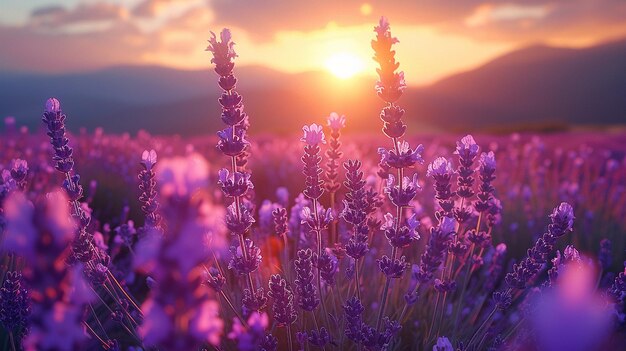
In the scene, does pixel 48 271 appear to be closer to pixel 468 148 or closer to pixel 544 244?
pixel 468 148

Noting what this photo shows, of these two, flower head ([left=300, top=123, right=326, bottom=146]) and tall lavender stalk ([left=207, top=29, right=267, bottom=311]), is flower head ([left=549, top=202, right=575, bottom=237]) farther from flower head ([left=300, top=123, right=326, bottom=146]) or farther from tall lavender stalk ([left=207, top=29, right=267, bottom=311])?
tall lavender stalk ([left=207, top=29, right=267, bottom=311])

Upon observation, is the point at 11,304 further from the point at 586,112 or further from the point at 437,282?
the point at 586,112

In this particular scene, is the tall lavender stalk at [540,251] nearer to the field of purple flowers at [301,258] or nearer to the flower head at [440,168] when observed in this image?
the field of purple flowers at [301,258]

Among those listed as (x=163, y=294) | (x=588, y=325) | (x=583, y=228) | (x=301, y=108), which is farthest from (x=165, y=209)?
(x=301, y=108)

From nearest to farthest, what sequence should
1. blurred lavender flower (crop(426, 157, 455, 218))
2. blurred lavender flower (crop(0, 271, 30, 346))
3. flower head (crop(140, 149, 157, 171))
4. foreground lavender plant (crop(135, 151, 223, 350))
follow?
foreground lavender plant (crop(135, 151, 223, 350))
blurred lavender flower (crop(0, 271, 30, 346))
flower head (crop(140, 149, 157, 171))
blurred lavender flower (crop(426, 157, 455, 218))

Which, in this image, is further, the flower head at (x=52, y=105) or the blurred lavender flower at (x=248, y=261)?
the flower head at (x=52, y=105)

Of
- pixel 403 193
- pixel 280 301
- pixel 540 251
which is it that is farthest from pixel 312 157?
pixel 540 251

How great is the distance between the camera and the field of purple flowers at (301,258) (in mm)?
921

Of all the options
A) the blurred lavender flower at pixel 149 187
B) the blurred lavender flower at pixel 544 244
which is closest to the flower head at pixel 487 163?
the blurred lavender flower at pixel 544 244

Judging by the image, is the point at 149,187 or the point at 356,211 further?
the point at 149,187

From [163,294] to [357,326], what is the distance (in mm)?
1404

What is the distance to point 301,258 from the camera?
82.7 inches

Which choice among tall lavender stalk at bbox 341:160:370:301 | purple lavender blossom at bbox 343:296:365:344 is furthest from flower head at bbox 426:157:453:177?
purple lavender blossom at bbox 343:296:365:344

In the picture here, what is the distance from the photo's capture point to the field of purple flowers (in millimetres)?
921
